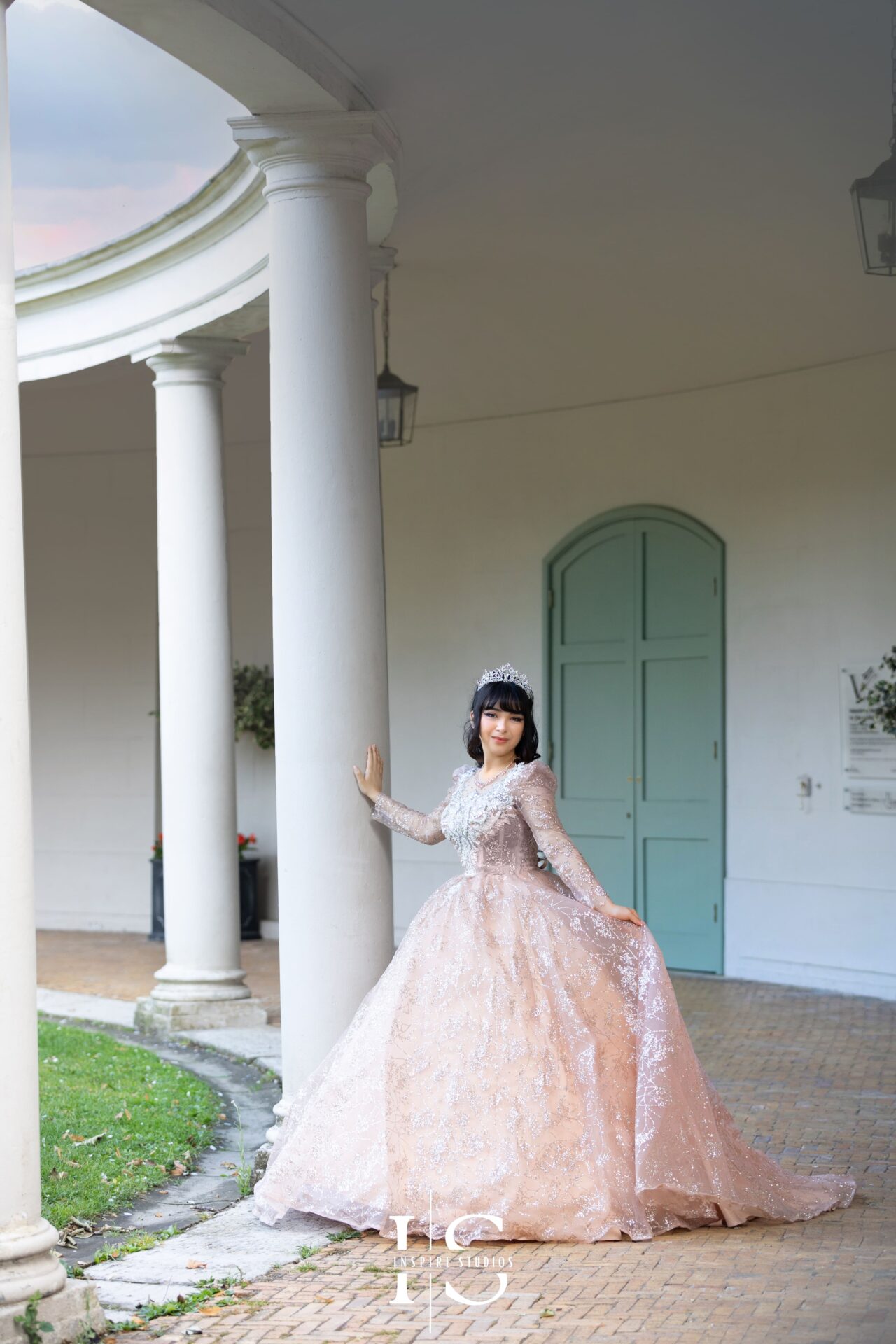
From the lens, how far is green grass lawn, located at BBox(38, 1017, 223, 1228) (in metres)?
5.03

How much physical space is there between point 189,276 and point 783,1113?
4.66 m

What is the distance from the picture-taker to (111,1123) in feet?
19.5

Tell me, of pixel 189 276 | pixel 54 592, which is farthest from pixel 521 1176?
pixel 54 592

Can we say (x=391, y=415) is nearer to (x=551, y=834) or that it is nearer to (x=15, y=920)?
→ (x=551, y=834)

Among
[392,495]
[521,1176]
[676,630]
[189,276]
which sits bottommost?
[521,1176]

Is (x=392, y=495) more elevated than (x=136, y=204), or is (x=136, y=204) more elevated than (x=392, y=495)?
(x=136, y=204)

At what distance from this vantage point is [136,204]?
8.85 metres

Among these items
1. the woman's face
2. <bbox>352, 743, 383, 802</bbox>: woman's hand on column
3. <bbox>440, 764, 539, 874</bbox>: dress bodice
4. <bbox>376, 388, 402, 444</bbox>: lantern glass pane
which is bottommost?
<bbox>440, 764, 539, 874</bbox>: dress bodice

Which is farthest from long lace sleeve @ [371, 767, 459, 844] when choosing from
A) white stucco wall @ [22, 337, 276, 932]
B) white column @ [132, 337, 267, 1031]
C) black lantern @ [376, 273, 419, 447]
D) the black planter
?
white stucco wall @ [22, 337, 276, 932]

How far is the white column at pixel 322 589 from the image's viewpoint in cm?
505

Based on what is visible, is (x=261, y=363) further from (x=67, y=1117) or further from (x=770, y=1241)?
(x=770, y=1241)

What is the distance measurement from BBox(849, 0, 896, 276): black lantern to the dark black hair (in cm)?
169

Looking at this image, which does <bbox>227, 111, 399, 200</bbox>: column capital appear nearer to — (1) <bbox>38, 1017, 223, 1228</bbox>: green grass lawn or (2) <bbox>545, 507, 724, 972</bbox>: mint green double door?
(1) <bbox>38, 1017, 223, 1228</bbox>: green grass lawn

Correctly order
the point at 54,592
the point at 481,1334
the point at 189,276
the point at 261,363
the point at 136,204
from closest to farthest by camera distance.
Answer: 1. the point at 481,1334
2. the point at 189,276
3. the point at 136,204
4. the point at 261,363
5. the point at 54,592
